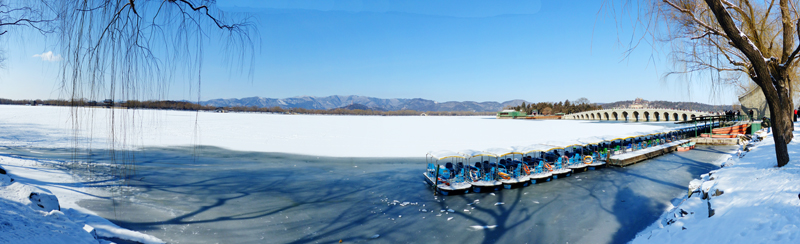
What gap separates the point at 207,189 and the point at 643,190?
18.1 m

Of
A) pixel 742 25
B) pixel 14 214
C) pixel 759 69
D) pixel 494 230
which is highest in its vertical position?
pixel 742 25

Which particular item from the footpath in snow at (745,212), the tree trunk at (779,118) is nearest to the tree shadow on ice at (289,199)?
the footpath in snow at (745,212)

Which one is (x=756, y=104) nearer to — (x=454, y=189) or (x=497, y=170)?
(x=497, y=170)

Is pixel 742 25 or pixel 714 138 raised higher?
pixel 742 25

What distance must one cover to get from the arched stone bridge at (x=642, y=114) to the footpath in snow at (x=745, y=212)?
86219 mm

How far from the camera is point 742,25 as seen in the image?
819cm

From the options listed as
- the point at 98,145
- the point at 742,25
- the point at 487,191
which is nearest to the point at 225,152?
the point at 98,145

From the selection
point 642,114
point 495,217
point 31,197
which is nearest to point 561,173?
point 495,217

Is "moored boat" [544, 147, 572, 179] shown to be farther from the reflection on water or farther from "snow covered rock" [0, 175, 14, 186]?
"snow covered rock" [0, 175, 14, 186]

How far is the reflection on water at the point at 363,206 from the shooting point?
8211 millimetres

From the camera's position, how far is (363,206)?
419 inches

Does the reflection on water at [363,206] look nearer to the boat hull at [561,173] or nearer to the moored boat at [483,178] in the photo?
the boat hull at [561,173]

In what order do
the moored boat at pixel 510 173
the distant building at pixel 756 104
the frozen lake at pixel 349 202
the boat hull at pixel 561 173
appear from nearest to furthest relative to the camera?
Answer: the frozen lake at pixel 349 202, the moored boat at pixel 510 173, the boat hull at pixel 561 173, the distant building at pixel 756 104

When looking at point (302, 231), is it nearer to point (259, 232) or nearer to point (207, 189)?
point (259, 232)
